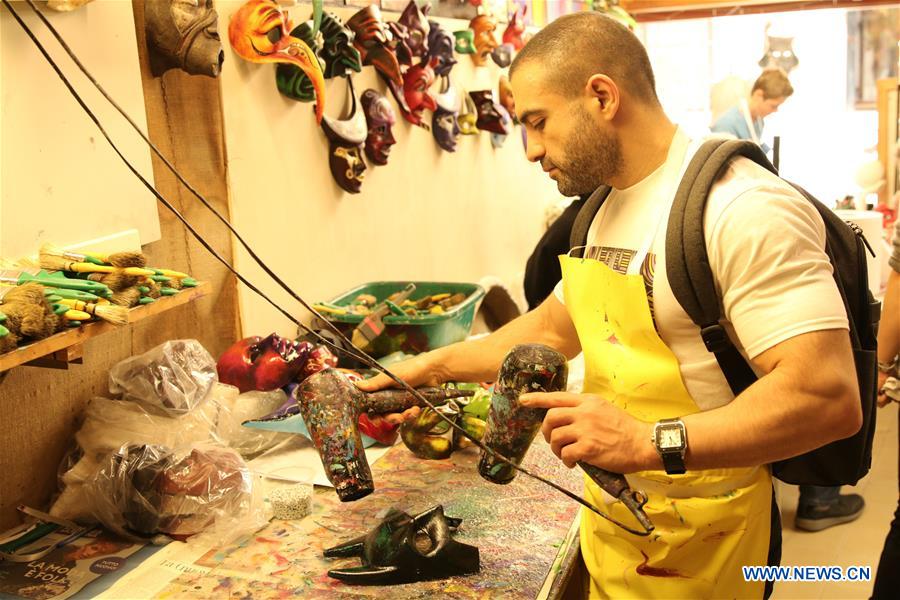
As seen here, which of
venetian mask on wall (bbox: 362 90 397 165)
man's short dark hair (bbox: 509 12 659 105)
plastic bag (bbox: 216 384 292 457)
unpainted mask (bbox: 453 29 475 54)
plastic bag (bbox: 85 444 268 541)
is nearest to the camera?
man's short dark hair (bbox: 509 12 659 105)

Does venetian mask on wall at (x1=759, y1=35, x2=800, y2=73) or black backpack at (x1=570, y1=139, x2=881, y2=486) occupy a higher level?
venetian mask on wall at (x1=759, y1=35, x2=800, y2=73)

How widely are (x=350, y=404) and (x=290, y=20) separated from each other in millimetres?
1367

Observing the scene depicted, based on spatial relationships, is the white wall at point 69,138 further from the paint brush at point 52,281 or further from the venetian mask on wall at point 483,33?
the venetian mask on wall at point 483,33

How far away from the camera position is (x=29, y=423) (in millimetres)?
1862

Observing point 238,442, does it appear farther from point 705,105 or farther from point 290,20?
point 705,105

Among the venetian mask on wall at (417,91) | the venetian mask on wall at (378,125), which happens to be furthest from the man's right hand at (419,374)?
the venetian mask on wall at (417,91)

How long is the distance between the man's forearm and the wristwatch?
1.72ft

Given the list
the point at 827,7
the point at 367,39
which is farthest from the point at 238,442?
the point at 827,7

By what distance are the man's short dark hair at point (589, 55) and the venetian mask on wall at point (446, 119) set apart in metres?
2.09

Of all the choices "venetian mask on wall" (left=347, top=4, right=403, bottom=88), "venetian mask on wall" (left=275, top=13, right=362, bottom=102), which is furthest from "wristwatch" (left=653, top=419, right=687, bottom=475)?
"venetian mask on wall" (left=347, top=4, right=403, bottom=88)

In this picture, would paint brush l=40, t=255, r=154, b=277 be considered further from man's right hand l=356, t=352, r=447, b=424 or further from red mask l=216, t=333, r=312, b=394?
red mask l=216, t=333, r=312, b=394

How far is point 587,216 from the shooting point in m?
1.71

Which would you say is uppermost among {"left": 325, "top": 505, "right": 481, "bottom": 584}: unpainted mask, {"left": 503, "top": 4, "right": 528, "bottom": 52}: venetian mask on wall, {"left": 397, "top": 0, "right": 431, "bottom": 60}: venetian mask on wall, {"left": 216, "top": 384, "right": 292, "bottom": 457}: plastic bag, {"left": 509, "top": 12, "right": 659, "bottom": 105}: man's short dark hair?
{"left": 503, "top": 4, "right": 528, "bottom": 52}: venetian mask on wall

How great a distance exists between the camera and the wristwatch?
1311 millimetres
